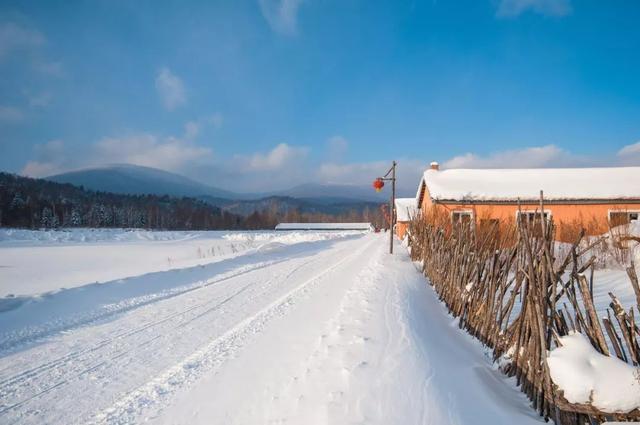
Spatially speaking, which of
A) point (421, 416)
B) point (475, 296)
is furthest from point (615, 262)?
point (421, 416)

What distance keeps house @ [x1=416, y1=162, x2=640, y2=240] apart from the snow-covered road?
34.2ft

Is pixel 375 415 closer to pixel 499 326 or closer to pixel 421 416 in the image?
pixel 421 416

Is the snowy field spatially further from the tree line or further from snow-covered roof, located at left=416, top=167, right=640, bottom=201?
the tree line

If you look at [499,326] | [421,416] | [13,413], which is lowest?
[13,413]

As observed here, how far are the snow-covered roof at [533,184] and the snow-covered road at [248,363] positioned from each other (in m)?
11.0

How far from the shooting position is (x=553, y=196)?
15945mm

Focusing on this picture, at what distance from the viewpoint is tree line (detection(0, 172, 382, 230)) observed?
212 ft

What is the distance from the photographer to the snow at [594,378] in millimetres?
2453

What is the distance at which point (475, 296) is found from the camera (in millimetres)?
4930

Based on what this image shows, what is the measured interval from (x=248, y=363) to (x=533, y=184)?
1813 centimetres

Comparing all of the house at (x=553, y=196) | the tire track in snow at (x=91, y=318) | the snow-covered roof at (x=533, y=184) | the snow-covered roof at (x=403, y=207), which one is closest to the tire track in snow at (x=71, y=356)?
the tire track in snow at (x=91, y=318)

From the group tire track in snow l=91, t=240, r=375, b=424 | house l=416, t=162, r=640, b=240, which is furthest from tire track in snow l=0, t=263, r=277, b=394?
house l=416, t=162, r=640, b=240

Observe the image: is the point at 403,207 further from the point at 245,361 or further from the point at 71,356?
the point at 71,356

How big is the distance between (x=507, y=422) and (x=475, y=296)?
2300 mm
